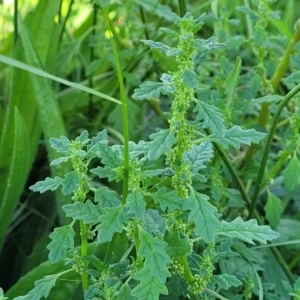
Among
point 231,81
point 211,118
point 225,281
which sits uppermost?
point 231,81

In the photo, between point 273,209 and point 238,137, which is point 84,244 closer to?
point 238,137

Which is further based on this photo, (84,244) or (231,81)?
(231,81)

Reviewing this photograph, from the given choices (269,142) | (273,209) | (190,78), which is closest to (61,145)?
(190,78)

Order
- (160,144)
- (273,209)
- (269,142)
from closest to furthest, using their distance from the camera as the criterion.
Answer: (160,144), (269,142), (273,209)

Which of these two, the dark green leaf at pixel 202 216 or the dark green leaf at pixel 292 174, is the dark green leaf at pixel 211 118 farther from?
the dark green leaf at pixel 292 174

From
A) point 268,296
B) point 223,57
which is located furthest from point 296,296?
point 223,57

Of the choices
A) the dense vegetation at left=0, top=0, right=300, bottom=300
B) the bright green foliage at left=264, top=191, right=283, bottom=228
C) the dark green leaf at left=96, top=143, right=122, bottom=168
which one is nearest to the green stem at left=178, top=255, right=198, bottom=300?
the dense vegetation at left=0, top=0, right=300, bottom=300

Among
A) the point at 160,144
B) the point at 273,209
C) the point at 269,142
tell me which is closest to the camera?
the point at 160,144
